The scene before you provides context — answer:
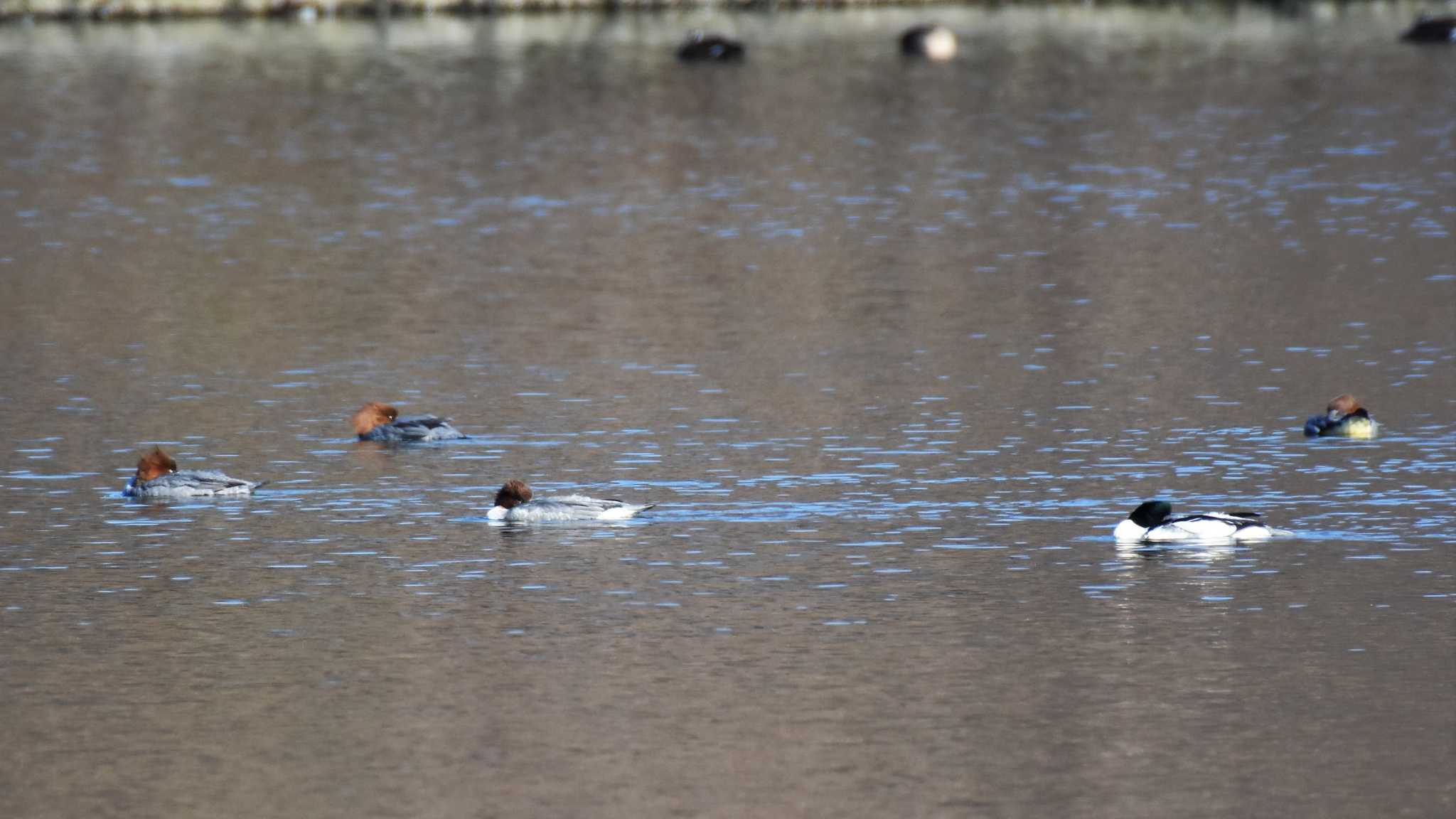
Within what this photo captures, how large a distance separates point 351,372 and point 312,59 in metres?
49.2

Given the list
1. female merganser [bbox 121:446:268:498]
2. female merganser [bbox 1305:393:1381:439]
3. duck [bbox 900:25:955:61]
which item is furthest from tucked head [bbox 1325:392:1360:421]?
duck [bbox 900:25:955:61]

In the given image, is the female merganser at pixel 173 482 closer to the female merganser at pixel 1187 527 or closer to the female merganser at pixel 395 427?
the female merganser at pixel 395 427

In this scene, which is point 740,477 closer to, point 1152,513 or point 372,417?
point 372,417

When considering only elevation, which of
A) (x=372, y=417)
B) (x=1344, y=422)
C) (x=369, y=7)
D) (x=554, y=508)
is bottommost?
(x=369, y=7)

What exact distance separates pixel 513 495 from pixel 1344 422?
7.32m

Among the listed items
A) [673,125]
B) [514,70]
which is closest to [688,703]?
[673,125]

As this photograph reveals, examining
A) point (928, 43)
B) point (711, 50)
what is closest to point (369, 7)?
point (711, 50)

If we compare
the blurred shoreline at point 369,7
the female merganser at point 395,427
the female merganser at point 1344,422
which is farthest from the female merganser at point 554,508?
the blurred shoreline at point 369,7

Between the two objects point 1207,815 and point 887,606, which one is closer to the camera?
point 1207,815

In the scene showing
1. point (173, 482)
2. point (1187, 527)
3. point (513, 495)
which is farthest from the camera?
point (173, 482)

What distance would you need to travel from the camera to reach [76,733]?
14734 millimetres

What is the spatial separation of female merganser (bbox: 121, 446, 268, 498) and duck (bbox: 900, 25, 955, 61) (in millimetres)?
53703

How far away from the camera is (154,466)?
21328 millimetres

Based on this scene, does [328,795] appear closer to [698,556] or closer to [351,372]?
[698,556]
